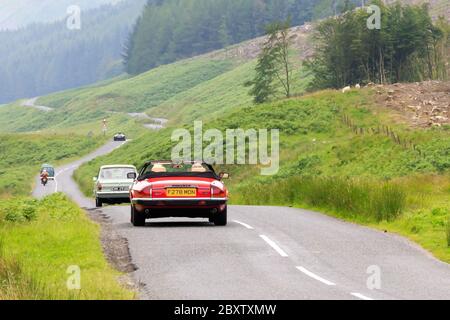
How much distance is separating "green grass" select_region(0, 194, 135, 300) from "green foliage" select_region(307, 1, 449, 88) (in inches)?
2447

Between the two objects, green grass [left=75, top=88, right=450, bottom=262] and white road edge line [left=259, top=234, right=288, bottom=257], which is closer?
white road edge line [left=259, top=234, right=288, bottom=257]

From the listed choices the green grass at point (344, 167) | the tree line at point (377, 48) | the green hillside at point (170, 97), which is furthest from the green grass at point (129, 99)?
the tree line at point (377, 48)

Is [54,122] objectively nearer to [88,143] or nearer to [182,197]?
[88,143]

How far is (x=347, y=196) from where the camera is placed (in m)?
25.1

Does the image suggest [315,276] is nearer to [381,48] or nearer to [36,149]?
[381,48]

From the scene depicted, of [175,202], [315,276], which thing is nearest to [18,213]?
[175,202]

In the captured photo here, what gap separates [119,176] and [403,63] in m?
57.0

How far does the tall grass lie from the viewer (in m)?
22.9

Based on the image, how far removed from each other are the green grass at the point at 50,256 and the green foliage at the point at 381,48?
62.1m

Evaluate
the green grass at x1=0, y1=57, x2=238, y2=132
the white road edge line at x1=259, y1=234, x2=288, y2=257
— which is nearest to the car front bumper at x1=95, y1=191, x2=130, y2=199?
the white road edge line at x1=259, y1=234, x2=288, y2=257

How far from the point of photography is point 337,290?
12.3 m

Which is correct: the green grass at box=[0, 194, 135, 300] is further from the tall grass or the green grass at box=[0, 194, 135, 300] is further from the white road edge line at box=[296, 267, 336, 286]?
the tall grass

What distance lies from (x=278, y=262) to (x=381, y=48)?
237ft
